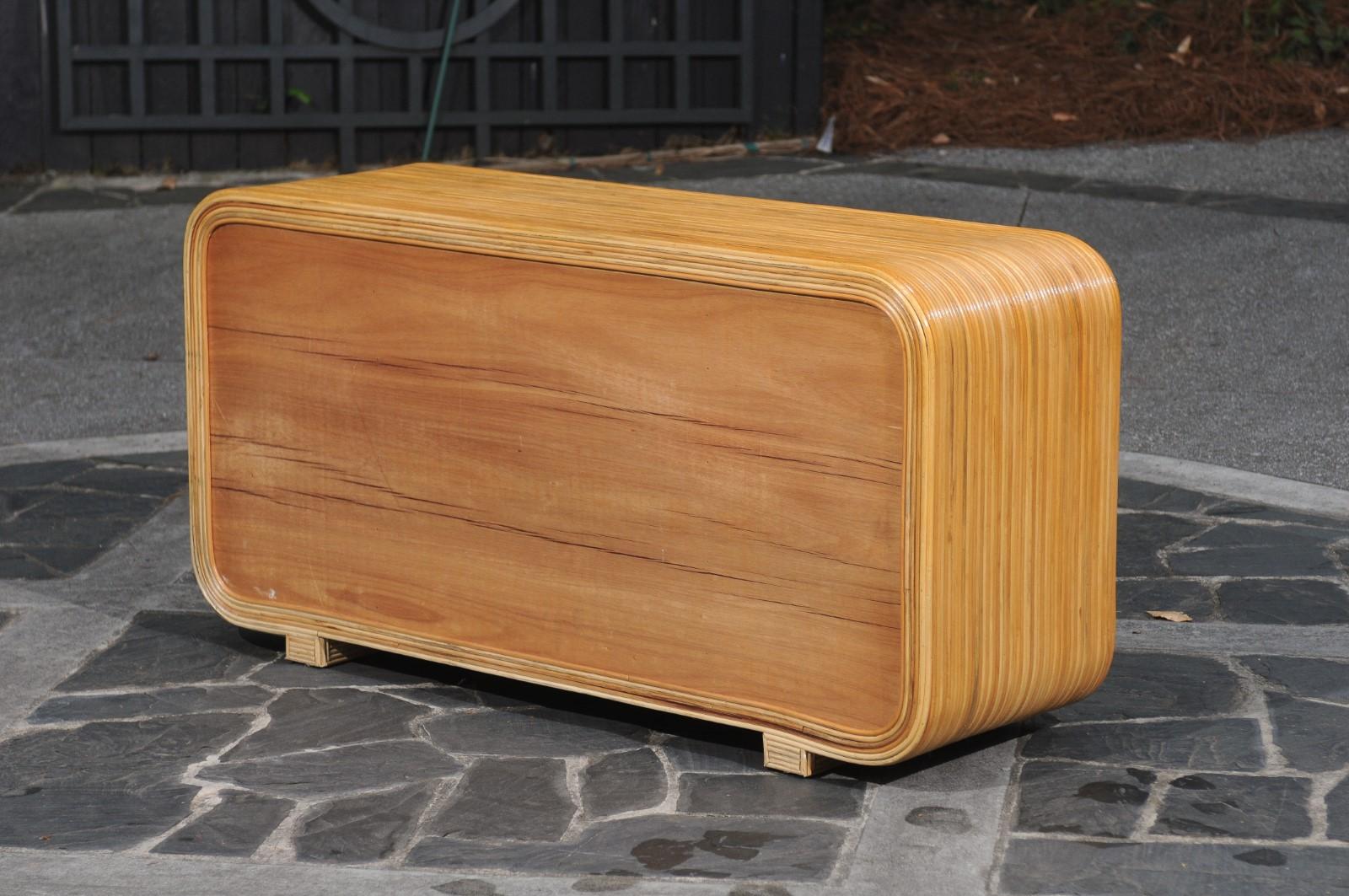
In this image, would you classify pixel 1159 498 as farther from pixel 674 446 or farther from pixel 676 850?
pixel 676 850

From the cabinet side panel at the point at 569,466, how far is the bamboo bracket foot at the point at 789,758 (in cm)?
7

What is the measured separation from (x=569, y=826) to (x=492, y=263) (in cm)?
124

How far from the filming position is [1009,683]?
4160mm

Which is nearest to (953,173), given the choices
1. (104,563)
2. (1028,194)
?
(1028,194)

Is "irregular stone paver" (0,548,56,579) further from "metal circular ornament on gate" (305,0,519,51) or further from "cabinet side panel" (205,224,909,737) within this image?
"metal circular ornament on gate" (305,0,519,51)

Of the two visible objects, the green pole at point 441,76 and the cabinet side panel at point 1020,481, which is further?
the green pole at point 441,76

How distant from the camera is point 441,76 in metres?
10.6

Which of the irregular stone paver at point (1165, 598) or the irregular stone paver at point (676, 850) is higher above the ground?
the irregular stone paver at point (1165, 598)

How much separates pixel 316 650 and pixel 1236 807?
2201 millimetres

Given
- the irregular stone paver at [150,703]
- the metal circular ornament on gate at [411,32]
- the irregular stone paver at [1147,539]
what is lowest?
the irregular stone paver at [150,703]

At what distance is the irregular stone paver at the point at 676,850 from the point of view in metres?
3.79

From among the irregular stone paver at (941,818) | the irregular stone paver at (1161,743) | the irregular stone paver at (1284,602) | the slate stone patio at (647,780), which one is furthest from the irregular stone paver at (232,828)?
the irregular stone paver at (1284,602)

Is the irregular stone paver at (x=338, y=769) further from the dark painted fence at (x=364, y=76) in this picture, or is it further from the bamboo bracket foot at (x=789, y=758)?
→ the dark painted fence at (x=364, y=76)

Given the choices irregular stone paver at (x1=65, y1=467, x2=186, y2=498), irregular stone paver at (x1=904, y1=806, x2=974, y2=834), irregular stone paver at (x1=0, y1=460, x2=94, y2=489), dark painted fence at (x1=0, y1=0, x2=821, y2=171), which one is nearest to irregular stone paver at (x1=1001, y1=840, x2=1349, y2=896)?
irregular stone paver at (x1=904, y1=806, x2=974, y2=834)
